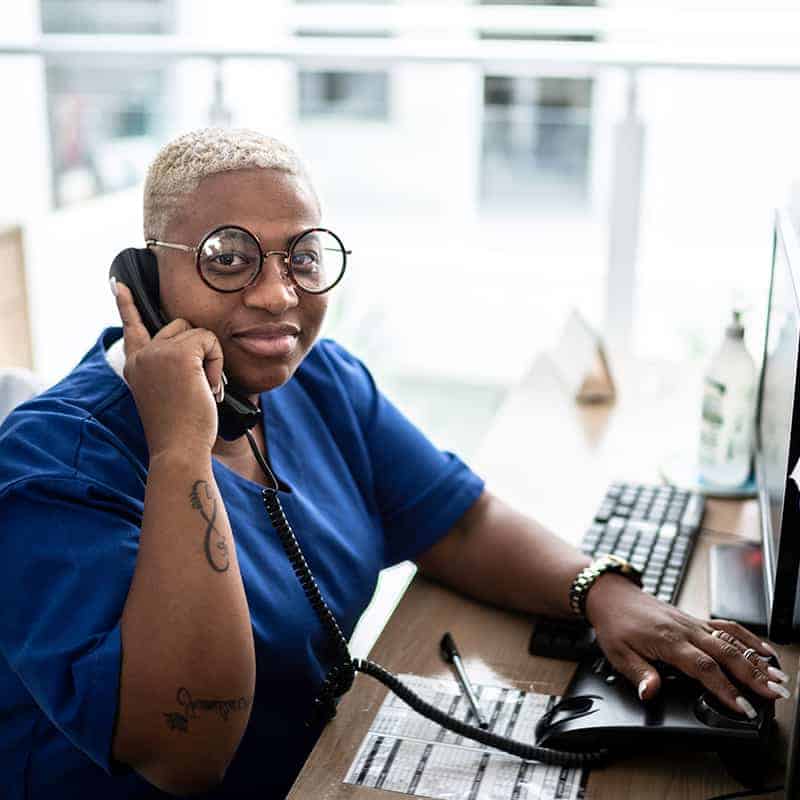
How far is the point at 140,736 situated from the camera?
94 cm

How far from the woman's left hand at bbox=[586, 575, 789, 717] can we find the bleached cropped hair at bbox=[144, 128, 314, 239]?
572mm

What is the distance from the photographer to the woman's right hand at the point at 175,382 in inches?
40.1

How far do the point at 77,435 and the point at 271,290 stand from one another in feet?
0.78

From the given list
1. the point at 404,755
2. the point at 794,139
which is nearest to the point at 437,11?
the point at 794,139

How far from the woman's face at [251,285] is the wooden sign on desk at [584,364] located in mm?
890

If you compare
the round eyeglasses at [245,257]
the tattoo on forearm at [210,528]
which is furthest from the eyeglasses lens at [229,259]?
the tattoo on forearm at [210,528]

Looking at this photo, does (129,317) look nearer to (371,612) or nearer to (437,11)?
(371,612)

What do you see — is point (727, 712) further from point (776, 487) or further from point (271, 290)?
point (271, 290)

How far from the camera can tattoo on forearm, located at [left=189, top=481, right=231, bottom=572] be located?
0.98 m

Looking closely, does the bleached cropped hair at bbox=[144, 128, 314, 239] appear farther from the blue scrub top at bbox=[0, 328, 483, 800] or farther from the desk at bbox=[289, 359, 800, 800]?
the desk at bbox=[289, 359, 800, 800]

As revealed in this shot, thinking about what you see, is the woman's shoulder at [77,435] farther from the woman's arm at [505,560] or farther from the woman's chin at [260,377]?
the woman's arm at [505,560]

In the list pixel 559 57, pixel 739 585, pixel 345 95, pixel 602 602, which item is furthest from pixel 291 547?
pixel 345 95

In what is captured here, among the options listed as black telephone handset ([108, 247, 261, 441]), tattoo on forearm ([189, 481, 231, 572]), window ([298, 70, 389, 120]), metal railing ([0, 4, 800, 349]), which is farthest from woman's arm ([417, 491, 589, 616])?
window ([298, 70, 389, 120])

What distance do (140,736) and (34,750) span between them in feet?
0.65
